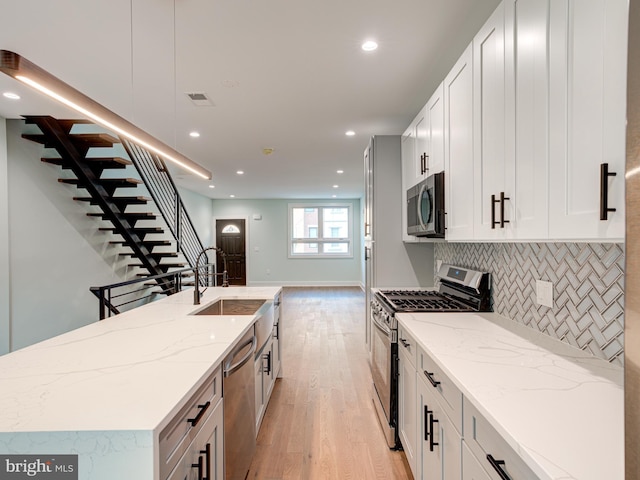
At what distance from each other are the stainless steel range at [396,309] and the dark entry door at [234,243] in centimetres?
772

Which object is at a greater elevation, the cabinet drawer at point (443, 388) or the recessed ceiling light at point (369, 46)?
the recessed ceiling light at point (369, 46)

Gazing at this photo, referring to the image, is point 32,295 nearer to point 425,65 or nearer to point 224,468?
point 224,468

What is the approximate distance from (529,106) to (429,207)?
3.68ft

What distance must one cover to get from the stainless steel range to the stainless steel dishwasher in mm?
905

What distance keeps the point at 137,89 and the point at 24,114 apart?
1.69m

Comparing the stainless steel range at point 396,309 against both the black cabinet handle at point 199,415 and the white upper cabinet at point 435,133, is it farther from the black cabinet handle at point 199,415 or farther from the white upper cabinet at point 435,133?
the black cabinet handle at point 199,415

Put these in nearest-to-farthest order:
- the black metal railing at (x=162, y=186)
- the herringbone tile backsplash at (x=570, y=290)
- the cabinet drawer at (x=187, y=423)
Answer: the cabinet drawer at (x=187, y=423), the herringbone tile backsplash at (x=570, y=290), the black metal railing at (x=162, y=186)

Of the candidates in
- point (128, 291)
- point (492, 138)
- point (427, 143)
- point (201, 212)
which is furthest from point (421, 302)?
point (201, 212)

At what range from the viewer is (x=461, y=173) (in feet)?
6.16

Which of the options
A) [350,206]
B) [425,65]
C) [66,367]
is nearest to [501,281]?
[425,65]

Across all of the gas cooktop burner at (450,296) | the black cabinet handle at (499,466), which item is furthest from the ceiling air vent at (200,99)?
the black cabinet handle at (499,466)

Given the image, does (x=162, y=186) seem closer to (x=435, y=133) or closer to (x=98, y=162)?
(x=98, y=162)

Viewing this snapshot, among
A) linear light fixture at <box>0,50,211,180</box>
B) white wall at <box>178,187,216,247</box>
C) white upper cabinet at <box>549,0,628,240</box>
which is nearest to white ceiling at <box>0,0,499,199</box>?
linear light fixture at <box>0,50,211,180</box>
